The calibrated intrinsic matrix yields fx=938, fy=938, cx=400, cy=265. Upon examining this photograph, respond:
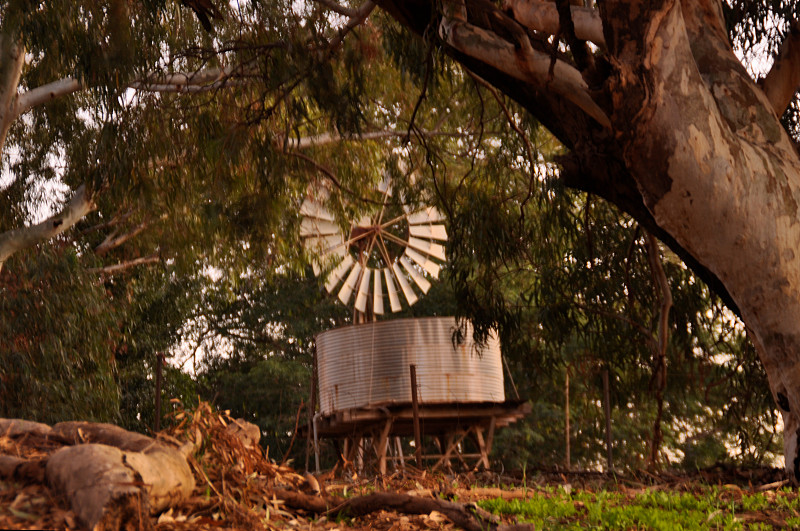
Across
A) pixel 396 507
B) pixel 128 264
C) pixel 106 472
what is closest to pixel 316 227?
pixel 128 264

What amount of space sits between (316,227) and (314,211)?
22.9 inches

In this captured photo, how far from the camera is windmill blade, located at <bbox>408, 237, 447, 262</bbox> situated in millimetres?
15078

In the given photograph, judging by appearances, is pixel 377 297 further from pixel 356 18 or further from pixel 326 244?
pixel 356 18

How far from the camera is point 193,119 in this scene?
8.45 m

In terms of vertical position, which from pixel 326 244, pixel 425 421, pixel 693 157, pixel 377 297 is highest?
pixel 326 244

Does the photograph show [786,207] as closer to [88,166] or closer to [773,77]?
[773,77]

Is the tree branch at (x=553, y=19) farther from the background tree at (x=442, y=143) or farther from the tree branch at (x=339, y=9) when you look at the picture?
the tree branch at (x=339, y=9)

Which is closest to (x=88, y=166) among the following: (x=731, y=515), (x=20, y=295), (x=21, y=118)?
(x=20, y=295)

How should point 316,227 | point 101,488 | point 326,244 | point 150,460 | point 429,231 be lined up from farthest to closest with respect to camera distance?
1. point 429,231
2. point 326,244
3. point 316,227
4. point 150,460
5. point 101,488

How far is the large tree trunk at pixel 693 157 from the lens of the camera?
13.7 ft

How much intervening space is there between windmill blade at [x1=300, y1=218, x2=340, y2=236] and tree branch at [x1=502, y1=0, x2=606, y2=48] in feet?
26.5

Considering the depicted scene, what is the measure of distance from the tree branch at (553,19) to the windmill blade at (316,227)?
8077 millimetres

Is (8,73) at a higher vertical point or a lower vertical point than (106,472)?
higher

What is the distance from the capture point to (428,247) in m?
15.2
